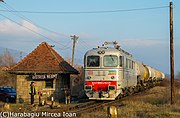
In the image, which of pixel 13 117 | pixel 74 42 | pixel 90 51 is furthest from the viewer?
pixel 74 42

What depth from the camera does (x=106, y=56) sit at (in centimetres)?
2427

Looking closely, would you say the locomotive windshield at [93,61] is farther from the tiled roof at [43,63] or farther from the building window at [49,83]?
the building window at [49,83]

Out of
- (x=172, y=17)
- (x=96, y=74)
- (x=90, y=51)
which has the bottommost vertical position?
(x=96, y=74)

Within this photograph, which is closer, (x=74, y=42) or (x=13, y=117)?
(x=13, y=117)

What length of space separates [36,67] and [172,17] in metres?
11.6

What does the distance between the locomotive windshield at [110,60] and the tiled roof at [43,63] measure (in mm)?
4886

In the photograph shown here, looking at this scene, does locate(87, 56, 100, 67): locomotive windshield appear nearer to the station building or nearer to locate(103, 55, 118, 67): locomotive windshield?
locate(103, 55, 118, 67): locomotive windshield

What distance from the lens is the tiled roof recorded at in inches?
1111

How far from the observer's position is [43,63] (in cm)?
2934

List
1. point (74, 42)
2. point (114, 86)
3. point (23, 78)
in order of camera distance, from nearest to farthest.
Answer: point (114, 86), point (23, 78), point (74, 42)

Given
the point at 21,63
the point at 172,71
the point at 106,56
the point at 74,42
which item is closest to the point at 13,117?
the point at 106,56

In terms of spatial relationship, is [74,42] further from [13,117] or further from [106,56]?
[13,117]

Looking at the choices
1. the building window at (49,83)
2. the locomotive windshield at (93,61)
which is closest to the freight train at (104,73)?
the locomotive windshield at (93,61)

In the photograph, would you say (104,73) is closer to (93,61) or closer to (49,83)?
(93,61)
